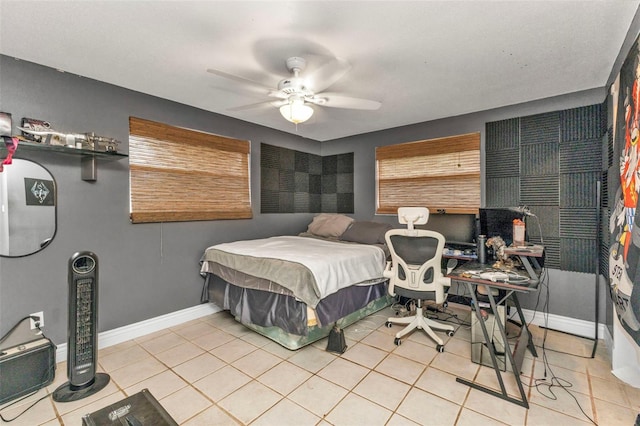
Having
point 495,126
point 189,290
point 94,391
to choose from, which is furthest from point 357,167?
point 94,391

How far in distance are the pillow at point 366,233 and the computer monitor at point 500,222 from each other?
118cm

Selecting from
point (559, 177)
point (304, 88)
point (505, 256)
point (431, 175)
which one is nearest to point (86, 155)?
point (304, 88)

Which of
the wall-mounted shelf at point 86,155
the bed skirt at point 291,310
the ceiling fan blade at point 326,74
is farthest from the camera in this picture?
the bed skirt at point 291,310

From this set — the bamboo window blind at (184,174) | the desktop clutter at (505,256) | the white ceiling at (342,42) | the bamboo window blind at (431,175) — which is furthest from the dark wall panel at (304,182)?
the desktop clutter at (505,256)

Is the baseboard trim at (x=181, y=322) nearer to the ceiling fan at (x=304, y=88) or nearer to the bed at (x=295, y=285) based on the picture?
the bed at (x=295, y=285)

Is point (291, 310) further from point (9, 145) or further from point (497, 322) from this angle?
point (9, 145)

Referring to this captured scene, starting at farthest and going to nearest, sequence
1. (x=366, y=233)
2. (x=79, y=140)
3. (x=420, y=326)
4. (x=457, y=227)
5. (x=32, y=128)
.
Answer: (x=366, y=233) < (x=457, y=227) < (x=420, y=326) < (x=79, y=140) < (x=32, y=128)

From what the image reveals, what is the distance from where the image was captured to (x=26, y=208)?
92.7 inches

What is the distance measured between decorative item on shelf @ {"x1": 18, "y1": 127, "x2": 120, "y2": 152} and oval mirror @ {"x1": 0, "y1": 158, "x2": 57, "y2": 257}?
28cm

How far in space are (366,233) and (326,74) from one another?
7.01 feet

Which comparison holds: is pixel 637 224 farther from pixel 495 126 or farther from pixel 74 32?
pixel 74 32

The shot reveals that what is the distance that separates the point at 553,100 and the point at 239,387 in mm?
4193

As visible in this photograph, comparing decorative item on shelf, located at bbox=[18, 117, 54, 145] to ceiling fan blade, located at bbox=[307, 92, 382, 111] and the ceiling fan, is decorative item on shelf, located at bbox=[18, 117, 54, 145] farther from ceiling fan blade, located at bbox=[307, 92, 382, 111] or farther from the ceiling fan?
ceiling fan blade, located at bbox=[307, 92, 382, 111]

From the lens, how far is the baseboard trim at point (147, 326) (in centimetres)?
272
